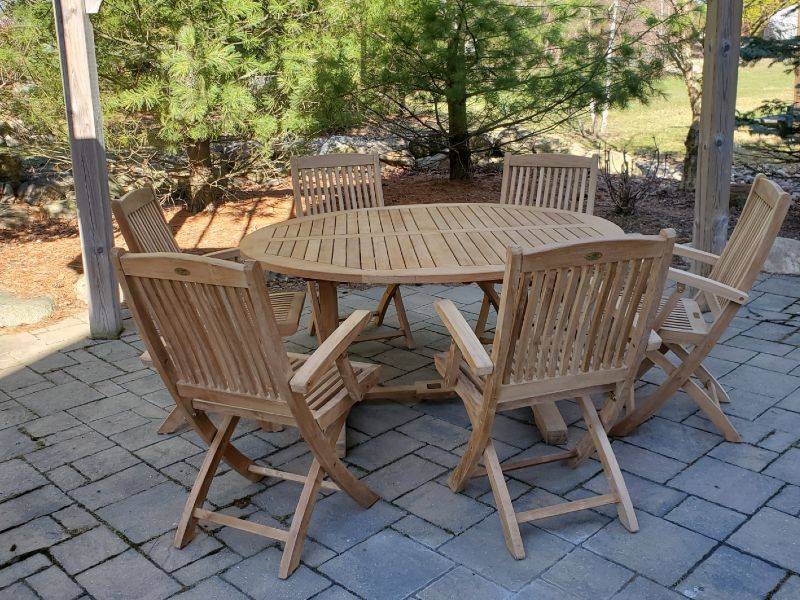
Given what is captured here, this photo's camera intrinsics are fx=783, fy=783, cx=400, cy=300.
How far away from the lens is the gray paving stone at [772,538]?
2.40m

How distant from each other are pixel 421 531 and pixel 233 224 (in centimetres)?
468

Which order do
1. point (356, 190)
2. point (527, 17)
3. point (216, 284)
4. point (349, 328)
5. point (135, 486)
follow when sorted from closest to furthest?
point (216, 284) < point (349, 328) < point (135, 486) < point (356, 190) < point (527, 17)

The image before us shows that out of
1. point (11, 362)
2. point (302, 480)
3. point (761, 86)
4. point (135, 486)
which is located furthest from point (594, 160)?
point (761, 86)

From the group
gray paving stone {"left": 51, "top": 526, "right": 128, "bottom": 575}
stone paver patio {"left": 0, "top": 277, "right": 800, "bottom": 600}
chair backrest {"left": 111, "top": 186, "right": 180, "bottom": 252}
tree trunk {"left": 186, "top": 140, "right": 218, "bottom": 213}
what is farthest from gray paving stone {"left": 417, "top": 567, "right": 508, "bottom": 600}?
tree trunk {"left": 186, "top": 140, "right": 218, "bottom": 213}

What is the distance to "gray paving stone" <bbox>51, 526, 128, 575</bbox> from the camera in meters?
2.48

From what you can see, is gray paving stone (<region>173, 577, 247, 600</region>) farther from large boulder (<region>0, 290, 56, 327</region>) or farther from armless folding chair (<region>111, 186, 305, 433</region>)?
large boulder (<region>0, 290, 56, 327</region>)

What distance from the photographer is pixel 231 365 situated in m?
2.36

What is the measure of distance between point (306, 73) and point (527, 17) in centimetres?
195

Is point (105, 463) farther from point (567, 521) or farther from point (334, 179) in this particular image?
point (334, 179)

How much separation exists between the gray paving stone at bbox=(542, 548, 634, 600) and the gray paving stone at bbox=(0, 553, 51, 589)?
1.58m

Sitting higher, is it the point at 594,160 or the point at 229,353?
the point at 594,160

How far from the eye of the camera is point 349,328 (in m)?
2.54

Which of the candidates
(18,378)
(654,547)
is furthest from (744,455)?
(18,378)

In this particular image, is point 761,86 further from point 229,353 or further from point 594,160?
point 229,353
